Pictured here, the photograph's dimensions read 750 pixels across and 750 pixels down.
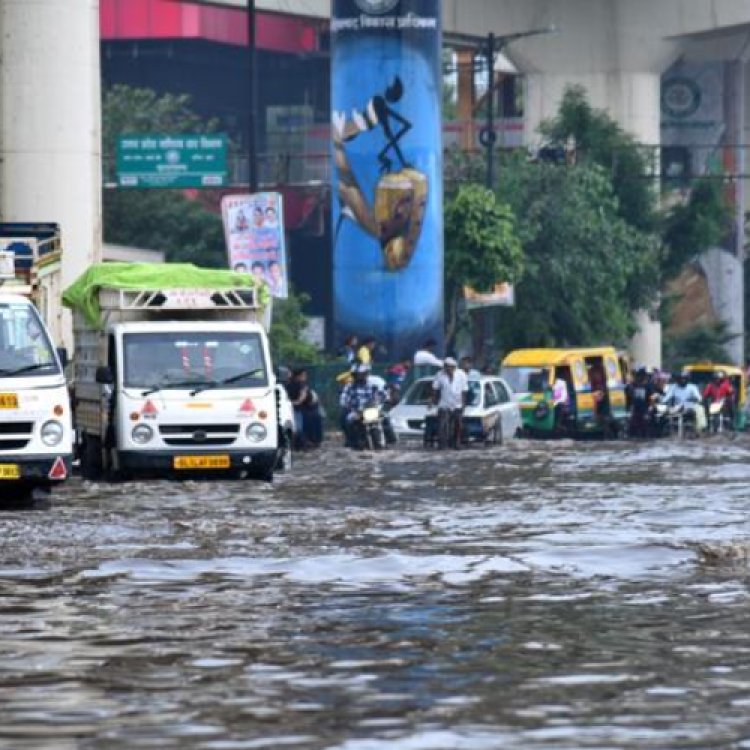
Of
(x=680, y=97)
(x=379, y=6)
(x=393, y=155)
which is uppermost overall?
(x=379, y=6)

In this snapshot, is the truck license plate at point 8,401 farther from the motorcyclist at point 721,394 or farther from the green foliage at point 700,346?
the green foliage at point 700,346

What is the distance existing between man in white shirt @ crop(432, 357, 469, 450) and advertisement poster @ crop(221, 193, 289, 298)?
9.58ft

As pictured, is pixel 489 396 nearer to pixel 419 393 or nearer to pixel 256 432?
pixel 419 393

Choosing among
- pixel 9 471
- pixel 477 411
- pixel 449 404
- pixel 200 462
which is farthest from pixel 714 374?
pixel 9 471

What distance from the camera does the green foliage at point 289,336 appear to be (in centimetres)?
5606

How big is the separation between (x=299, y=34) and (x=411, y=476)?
69458mm

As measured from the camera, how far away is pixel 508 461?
39.4m

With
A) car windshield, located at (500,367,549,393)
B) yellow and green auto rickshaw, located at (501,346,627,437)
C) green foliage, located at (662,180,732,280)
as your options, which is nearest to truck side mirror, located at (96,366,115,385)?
yellow and green auto rickshaw, located at (501,346,627,437)

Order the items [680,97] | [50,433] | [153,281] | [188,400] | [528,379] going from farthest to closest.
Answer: [680,97], [528,379], [153,281], [188,400], [50,433]

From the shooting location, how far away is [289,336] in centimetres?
5784

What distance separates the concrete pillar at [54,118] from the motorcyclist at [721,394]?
1370cm

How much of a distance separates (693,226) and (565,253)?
20.8 feet

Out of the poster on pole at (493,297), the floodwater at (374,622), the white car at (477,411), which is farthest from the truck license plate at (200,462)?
the poster on pole at (493,297)

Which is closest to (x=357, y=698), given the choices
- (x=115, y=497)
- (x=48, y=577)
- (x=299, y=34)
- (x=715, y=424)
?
(x=48, y=577)
